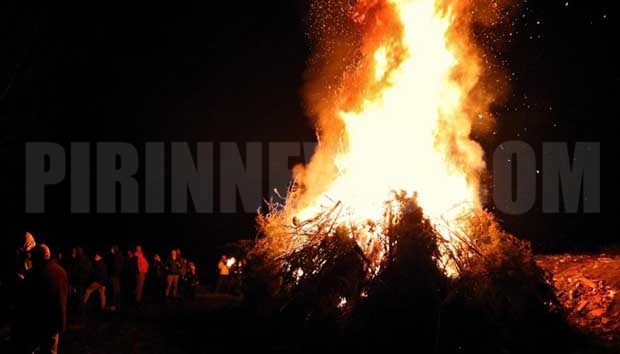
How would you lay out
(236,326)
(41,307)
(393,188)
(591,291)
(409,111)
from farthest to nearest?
(409,111)
(393,188)
(236,326)
(591,291)
(41,307)

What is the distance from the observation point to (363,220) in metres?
8.43

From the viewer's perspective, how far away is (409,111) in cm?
957

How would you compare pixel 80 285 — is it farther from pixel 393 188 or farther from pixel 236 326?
pixel 393 188

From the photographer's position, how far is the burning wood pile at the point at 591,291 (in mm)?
7453

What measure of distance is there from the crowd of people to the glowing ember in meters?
2.74

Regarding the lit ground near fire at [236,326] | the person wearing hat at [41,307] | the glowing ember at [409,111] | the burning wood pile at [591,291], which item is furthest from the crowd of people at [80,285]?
the burning wood pile at [591,291]

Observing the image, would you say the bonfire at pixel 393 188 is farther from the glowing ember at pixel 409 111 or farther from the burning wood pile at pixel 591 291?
the burning wood pile at pixel 591 291

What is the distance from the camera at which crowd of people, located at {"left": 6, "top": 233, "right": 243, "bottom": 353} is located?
5.89 meters

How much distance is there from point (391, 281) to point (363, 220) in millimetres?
1327

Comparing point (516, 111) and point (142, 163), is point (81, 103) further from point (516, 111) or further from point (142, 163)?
point (516, 111)

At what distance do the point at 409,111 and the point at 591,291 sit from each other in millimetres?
3969

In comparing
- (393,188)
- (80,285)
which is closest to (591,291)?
(393,188)

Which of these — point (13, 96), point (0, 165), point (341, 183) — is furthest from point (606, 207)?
point (0, 165)

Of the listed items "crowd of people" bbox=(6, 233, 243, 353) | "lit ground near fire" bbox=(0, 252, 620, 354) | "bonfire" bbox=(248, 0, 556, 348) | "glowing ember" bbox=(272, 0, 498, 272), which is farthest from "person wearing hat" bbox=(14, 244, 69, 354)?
"glowing ember" bbox=(272, 0, 498, 272)
